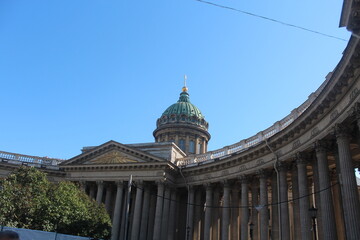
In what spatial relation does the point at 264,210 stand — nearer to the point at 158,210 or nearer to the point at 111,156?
the point at 158,210

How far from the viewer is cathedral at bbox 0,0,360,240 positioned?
69.2 ft

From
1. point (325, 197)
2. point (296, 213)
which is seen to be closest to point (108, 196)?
point (296, 213)

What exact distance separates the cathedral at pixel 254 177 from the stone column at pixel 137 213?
11 cm

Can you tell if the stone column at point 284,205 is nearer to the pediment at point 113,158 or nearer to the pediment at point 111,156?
the pediment at point 111,156

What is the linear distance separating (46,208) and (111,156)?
656 inches

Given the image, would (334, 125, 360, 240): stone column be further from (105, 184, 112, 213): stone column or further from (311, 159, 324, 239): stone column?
(105, 184, 112, 213): stone column

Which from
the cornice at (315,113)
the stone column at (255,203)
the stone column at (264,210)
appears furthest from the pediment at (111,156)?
the stone column at (264,210)

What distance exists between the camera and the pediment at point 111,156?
4316 centimetres

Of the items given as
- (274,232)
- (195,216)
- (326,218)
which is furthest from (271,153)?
(195,216)

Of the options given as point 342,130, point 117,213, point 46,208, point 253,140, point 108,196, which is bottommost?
point 46,208

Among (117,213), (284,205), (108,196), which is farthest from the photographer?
(108,196)

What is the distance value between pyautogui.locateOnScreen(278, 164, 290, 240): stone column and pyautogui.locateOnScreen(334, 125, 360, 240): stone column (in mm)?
7546

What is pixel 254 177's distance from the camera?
35094 mm

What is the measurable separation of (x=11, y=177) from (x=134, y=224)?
14.6 m
